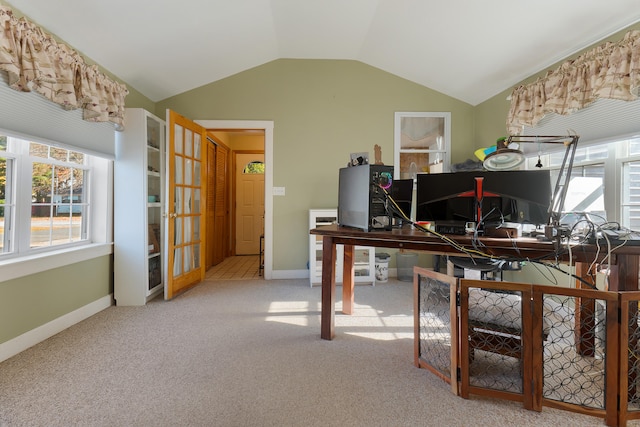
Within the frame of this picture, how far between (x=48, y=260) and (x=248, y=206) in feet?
12.6

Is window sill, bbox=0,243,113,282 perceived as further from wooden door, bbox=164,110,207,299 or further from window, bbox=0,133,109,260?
wooden door, bbox=164,110,207,299

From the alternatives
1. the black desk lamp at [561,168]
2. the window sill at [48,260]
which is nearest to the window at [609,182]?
the black desk lamp at [561,168]

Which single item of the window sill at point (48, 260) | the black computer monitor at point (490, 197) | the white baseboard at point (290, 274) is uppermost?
the black computer monitor at point (490, 197)

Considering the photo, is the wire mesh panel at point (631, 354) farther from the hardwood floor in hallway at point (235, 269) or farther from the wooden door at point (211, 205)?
the wooden door at point (211, 205)

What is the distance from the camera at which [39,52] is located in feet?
6.24

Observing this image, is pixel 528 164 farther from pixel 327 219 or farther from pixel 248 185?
pixel 248 185

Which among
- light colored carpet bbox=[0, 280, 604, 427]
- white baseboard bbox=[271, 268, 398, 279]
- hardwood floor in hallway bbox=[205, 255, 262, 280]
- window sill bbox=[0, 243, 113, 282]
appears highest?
window sill bbox=[0, 243, 113, 282]

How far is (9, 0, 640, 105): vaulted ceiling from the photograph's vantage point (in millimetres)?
2229

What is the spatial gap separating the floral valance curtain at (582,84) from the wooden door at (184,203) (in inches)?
145

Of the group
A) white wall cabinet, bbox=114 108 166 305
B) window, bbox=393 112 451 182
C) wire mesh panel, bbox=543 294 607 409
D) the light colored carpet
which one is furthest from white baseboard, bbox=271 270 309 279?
wire mesh panel, bbox=543 294 607 409

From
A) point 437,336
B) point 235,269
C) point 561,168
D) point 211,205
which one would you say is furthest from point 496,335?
point 211,205

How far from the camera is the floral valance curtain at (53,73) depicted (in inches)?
67.8

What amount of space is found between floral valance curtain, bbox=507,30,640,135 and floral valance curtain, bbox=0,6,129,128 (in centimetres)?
395

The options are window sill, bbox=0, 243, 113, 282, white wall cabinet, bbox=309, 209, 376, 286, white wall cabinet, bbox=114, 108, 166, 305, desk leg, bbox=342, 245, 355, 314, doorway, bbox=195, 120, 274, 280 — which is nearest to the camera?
window sill, bbox=0, 243, 113, 282
